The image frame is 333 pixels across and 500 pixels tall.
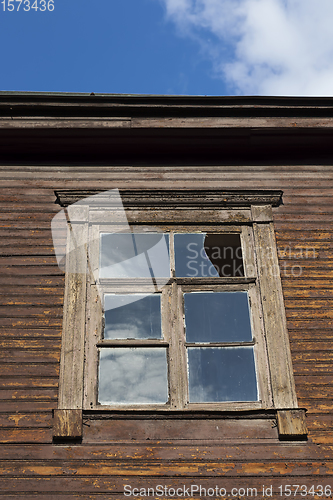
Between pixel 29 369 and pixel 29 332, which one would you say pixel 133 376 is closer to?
pixel 29 369

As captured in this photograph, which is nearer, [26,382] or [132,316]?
[26,382]

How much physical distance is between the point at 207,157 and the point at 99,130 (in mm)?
1149

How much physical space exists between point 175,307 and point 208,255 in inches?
24.0

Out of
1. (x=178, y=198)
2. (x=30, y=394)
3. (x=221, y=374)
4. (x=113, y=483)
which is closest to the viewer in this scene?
(x=113, y=483)

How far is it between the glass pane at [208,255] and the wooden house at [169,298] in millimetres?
31

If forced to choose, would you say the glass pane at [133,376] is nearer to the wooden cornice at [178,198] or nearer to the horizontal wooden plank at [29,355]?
the horizontal wooden plank at [29,355]

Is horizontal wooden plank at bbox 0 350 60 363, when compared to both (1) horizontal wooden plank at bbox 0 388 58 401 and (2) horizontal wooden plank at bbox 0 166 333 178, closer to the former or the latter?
(1) horizontal wooden plank at bbox 0 388 58 401

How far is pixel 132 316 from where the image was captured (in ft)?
14.9

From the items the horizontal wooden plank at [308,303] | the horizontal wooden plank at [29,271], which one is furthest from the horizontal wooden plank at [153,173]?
the horizontal wooden plank at [308,303]

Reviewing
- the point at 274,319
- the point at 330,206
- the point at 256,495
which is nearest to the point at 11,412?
the point at 256,495

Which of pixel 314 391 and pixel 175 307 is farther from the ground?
pixel 175 307

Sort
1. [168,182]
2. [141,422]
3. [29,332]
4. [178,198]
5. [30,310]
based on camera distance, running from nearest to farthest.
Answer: [141,422]
[29,332]
[30,310]
[178,198]
[168,182]

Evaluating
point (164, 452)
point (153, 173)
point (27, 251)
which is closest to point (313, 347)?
point (164, 452)

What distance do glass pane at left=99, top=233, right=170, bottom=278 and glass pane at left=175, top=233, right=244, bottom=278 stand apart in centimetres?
14
